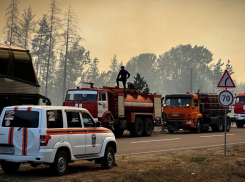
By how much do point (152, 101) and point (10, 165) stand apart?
2140 cm

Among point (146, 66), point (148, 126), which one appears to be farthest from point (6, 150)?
point (146, 66)

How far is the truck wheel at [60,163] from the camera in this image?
43.4 ft

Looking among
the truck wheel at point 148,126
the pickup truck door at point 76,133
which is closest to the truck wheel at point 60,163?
the pickup truck door at point 76,133

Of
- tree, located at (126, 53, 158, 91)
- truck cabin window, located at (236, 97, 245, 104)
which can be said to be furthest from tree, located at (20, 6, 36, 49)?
tree, located at (126, 53, 158, 91)

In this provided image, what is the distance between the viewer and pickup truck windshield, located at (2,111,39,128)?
13055 mm

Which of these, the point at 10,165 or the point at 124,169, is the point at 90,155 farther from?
the point at 10,165

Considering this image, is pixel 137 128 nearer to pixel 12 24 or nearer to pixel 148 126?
pixel 148 126

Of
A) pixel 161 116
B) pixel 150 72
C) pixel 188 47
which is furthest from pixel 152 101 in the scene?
pixel 150 72

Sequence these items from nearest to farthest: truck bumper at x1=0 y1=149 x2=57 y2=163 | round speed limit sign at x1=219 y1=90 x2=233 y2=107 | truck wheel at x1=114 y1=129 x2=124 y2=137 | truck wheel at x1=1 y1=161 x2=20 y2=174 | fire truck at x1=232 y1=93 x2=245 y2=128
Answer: truck bumper at x1=0 y1=149 x2=57 y2=163 < truck wheel at x1=1 y1=161 x2=20 y2=174 < round speed limit sign at x1=219 y1=90 x2=233 y2=107 < truck wheel at x1=114 y1=129 x2=124 y2=137 < fire truck at x1=232 y1=93 x2=245 y2=128

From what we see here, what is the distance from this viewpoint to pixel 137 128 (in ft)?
107

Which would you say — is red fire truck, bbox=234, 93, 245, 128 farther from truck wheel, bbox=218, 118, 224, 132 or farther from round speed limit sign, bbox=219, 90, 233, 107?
round speed limit sign, bbox=219, 90, 233, 107

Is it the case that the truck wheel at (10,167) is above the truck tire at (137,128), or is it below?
below

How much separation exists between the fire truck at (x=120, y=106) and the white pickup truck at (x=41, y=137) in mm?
14921

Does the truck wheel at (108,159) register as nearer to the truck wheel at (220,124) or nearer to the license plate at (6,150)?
the license plate at (6,150)
